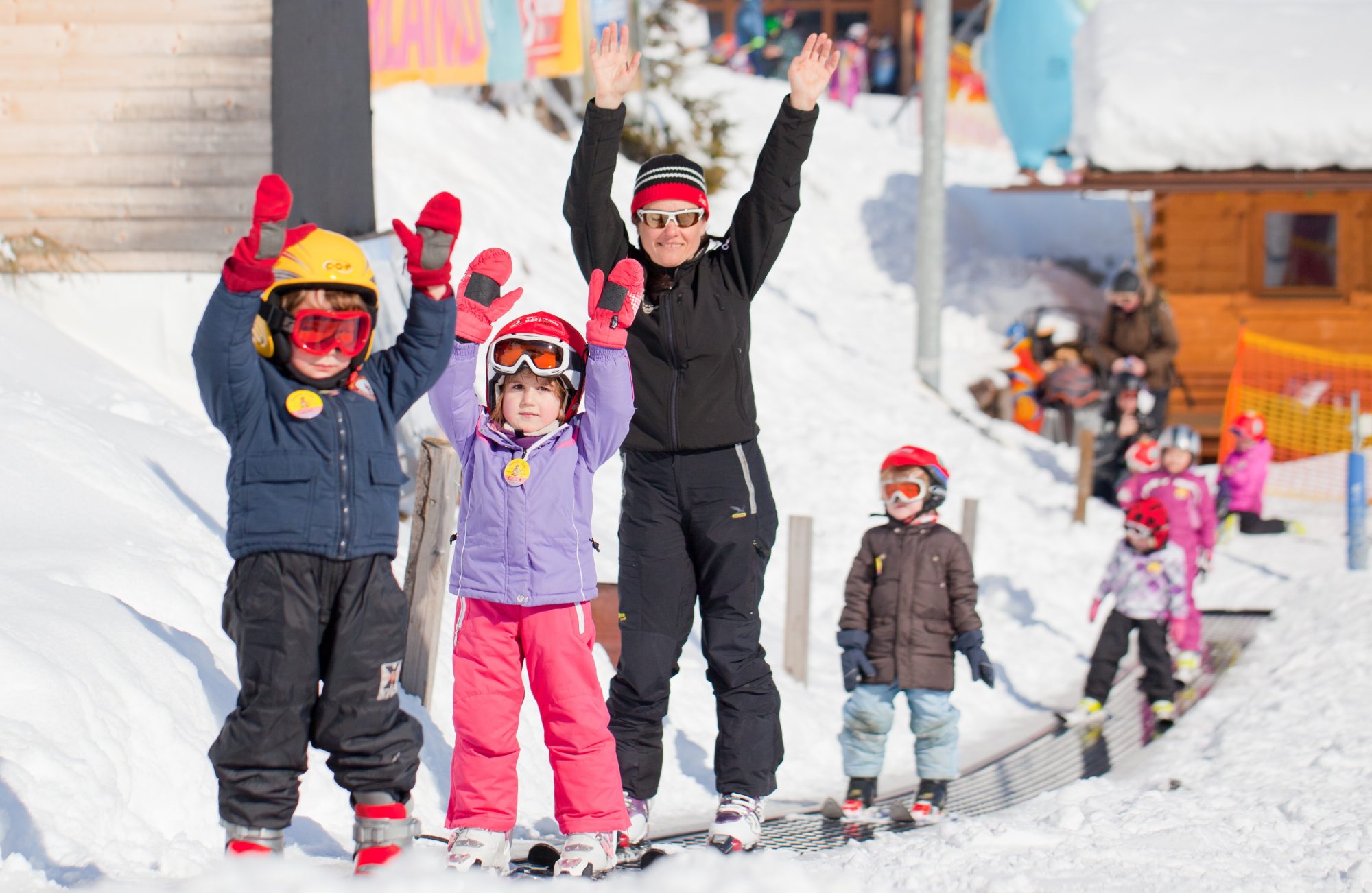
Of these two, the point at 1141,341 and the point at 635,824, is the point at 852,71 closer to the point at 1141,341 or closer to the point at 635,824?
the point at 1141,341

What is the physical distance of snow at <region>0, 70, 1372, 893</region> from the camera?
3795 mm

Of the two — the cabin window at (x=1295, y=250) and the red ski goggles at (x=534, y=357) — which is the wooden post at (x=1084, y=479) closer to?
the cabin window at (x=1295, y=250)

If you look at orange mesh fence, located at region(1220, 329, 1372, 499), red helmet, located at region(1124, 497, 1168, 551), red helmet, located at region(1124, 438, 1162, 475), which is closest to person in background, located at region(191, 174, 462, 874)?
red helmet, located at region(1124, 497, 1168, 551)

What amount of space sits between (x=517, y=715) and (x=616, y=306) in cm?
112

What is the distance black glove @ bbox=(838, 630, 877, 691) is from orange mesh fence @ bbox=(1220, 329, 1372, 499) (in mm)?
8529

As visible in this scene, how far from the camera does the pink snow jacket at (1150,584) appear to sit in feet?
25.1

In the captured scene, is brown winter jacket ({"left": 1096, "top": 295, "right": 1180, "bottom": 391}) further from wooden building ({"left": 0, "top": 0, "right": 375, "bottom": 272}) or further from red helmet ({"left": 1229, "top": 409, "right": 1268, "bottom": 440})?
wooden building ({"left": 0, "top": 0, "right": 375, "bottom": 272})

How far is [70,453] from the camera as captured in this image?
562cm

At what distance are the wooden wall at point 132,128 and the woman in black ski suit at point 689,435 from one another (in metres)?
4.04

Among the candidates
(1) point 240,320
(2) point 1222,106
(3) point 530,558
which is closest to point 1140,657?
(3) point 530,558

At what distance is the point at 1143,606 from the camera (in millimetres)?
7645

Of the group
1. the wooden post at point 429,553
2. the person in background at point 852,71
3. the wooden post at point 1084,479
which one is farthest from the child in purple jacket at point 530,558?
the person in background at point 852,71

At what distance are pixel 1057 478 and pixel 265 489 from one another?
1094 centimetres

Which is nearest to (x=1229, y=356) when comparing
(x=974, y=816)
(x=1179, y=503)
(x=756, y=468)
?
(x=1179, y=503)
